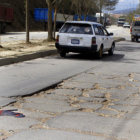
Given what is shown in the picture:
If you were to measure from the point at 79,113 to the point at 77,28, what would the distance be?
30.9 feet

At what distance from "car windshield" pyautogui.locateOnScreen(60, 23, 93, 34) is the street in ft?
12.9

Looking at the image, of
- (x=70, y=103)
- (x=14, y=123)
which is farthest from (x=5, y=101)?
(x=14, y=123)

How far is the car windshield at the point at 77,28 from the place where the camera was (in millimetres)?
15102

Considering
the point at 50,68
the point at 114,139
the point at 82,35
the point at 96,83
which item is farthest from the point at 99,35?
the point at 114,139

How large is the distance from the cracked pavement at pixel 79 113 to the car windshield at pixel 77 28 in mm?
5789

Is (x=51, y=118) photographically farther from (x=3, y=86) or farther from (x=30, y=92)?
(x=3, y=86)

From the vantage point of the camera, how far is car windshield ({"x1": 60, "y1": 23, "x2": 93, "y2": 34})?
1510 centimetres

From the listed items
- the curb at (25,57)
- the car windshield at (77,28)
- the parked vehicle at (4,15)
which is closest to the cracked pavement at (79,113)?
the curb at (25,57)

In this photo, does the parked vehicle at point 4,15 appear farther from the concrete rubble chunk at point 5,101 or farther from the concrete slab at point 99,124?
the concrete slab at point 99,124

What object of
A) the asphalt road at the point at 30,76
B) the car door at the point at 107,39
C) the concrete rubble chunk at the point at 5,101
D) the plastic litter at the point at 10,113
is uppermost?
the car door at the point at 107,39

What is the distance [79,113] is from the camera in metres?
6.12

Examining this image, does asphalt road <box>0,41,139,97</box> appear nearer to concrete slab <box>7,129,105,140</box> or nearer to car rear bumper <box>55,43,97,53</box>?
car rear bumper <box>55,43,97,53</box>

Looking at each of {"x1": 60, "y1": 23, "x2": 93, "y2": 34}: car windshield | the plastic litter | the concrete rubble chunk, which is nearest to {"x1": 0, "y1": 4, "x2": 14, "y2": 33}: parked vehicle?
{"x1": 60, "y1": 23, "x2": 93, "y2": 34}: car windshield

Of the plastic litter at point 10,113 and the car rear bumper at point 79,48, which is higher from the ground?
the car rear bumper at point 79,48
